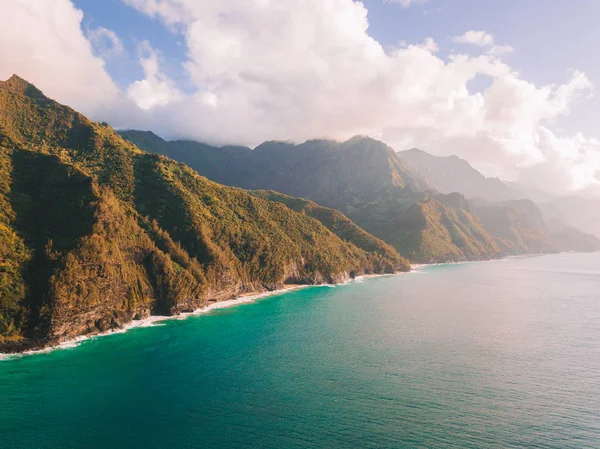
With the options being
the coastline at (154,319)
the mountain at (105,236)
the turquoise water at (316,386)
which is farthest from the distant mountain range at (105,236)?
the turquoise water at (316,386)

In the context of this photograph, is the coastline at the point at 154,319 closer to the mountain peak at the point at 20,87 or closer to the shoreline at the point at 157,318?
the shoreline at the point at 157,318

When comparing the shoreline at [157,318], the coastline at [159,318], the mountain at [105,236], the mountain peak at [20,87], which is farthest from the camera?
the mountain peak at [20,87]

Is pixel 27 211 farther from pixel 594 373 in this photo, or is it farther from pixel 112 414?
pixel 594 373

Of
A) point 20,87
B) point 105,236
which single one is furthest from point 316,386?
point 20,87

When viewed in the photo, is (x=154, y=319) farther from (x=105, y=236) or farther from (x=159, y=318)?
(x=105, y=236)

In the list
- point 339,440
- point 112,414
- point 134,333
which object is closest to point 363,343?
point 339,440

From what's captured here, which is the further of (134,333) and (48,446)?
(134,333)
